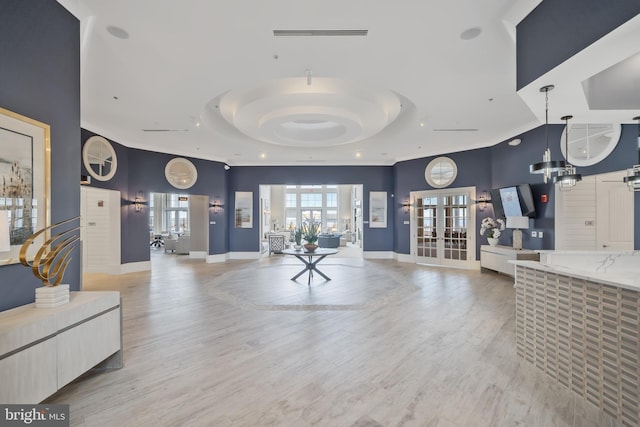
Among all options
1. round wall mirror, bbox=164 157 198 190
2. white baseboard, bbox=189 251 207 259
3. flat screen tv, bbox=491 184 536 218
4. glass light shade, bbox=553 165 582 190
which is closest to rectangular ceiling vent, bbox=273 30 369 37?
glass light shade, bbox=553 165 582 190

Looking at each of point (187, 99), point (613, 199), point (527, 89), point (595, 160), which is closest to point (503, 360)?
point (527, 89)

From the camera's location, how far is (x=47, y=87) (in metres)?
2.59

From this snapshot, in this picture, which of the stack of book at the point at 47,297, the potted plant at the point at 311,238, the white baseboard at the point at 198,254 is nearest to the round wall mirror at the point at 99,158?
the white baseboard at the point at 198,254

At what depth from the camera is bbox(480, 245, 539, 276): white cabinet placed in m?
6.37

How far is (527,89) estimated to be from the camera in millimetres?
2922

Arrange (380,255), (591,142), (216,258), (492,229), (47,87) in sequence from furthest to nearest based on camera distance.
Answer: (380,255), (216,258), (492,229), (591,142), (47,87)

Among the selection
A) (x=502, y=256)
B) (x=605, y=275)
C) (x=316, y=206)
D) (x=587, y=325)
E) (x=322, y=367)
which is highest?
(x=316, y=206)

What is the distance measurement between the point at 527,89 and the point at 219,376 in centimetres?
399

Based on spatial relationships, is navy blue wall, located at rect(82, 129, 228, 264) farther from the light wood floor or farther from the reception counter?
the reception counter

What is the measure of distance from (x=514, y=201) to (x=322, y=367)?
6.02 meters

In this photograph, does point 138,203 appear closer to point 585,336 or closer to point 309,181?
point 309,181

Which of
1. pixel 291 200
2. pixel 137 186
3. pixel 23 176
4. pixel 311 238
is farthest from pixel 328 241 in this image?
pixel 23 176

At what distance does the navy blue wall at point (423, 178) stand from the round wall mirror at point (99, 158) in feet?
26.9

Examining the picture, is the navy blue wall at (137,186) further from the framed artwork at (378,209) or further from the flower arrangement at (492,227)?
the flower arrangement at (492,227)
